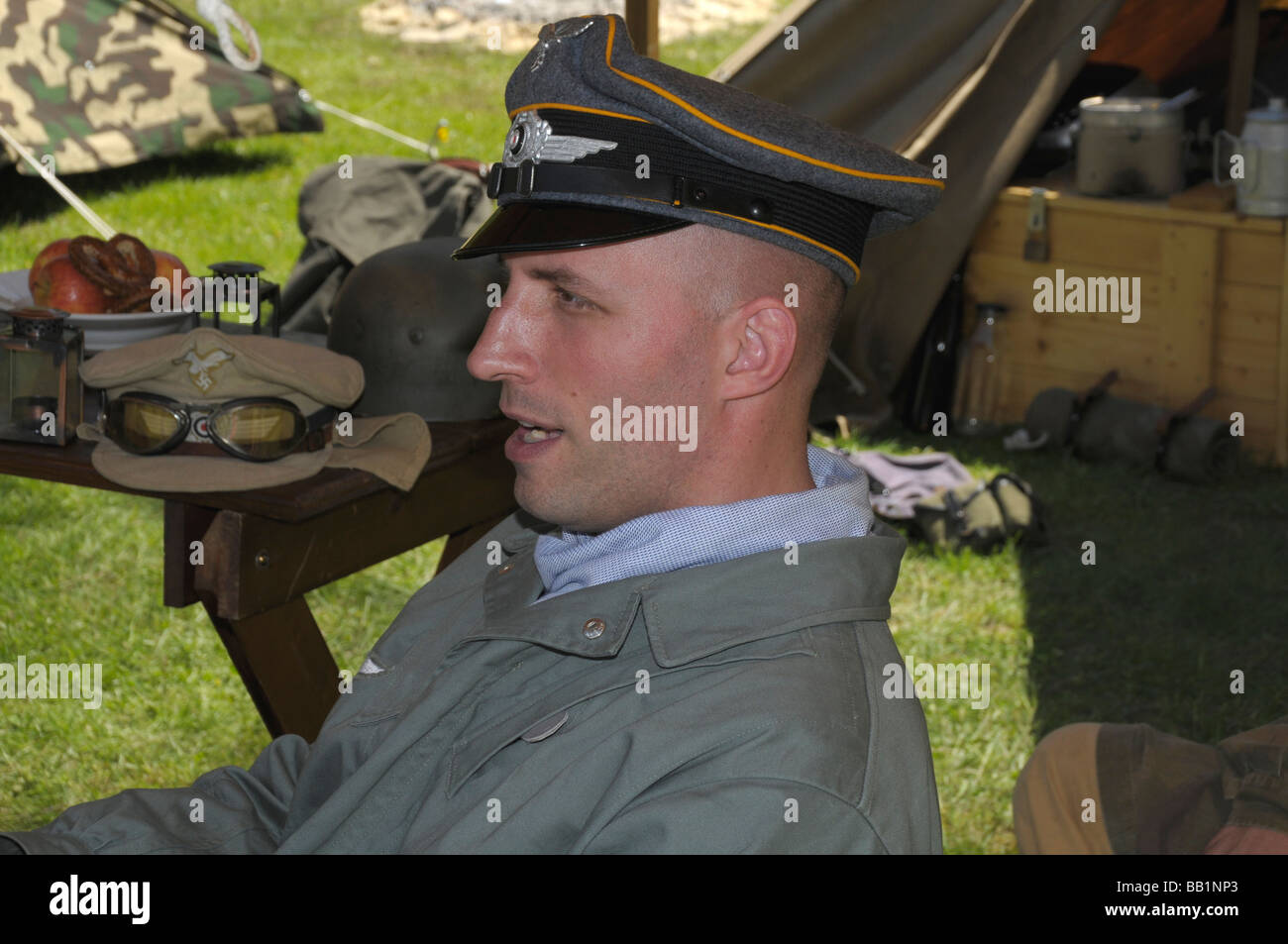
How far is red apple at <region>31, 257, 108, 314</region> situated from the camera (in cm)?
285

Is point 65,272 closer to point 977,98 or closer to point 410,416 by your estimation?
point 410,416

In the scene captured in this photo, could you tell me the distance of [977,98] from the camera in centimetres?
523

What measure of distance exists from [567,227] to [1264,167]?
4211 mm

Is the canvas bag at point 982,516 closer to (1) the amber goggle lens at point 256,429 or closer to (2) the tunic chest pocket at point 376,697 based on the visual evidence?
(1) the amber goggle lens at point 256,429

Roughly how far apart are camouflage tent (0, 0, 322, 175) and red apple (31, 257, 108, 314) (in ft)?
15.9

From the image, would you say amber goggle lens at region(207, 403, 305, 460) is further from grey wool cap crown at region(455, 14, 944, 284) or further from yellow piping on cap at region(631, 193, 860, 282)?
yellow piping on cap at region(631, 193, 860, 282)

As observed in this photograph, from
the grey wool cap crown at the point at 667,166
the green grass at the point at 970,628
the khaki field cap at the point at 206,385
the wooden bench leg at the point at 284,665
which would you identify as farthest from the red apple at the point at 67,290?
the grey wool cap crown at the point at 667,166

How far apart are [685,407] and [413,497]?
1.20 metres

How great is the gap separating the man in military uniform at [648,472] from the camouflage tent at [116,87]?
6.47 meters

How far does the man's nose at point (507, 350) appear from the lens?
1.56 metres

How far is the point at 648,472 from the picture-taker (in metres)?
1.56

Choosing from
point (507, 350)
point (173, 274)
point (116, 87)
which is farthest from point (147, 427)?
point (116, 87)

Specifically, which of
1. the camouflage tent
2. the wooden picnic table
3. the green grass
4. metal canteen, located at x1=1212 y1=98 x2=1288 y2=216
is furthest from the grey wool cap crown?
the camouflage tent

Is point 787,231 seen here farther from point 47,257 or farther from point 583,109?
point 47,257
